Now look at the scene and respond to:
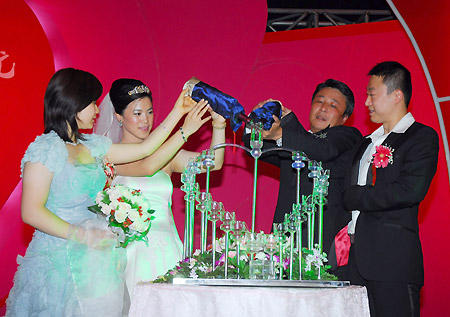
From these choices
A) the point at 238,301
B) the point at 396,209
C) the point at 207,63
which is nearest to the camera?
the point at 238,301

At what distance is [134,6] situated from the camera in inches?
182

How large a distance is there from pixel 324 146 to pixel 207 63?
1689 millimetres

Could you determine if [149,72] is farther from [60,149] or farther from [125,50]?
[60,149]

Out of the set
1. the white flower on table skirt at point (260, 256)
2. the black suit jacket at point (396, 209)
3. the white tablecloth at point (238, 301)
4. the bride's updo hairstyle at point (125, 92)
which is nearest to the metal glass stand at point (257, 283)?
the white tablecloth at point (238, 301)

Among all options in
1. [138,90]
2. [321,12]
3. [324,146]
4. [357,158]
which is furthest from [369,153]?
[321,12]

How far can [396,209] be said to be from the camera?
289 cm

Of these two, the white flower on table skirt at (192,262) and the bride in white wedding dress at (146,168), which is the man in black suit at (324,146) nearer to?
the bride in white wedding dress at (146,168)

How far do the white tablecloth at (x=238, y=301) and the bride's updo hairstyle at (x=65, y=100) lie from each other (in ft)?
2.85

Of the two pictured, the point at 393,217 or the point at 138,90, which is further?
the point at 138,90

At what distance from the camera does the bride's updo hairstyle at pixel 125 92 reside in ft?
11.6

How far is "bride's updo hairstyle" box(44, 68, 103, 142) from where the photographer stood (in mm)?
2730

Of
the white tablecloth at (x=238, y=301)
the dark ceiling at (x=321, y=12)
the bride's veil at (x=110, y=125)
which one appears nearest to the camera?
the white tablecloth at (x=238, y=301)

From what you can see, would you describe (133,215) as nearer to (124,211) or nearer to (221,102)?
(124,211)

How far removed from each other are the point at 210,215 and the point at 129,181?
113cm
